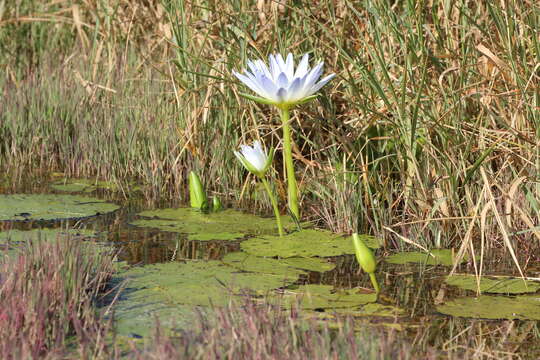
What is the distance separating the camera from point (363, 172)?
3707mm

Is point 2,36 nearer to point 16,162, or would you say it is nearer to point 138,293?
point 16,162

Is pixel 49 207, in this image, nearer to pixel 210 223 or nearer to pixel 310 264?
pixel 210 223

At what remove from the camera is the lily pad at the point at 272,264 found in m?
3.19

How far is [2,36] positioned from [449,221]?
13.8 feet

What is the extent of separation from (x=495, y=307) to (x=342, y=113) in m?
1.83

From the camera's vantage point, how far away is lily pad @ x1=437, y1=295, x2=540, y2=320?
109 inches

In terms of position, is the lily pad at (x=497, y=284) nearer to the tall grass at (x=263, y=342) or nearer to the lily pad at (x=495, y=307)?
the lily pad at (x=495, y=307)

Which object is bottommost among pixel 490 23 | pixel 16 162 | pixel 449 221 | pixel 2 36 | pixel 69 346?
pixel 69 346

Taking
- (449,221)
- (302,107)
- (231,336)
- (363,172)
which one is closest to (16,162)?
(302,107)

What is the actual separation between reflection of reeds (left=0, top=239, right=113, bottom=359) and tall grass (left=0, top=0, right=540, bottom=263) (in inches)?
48.8

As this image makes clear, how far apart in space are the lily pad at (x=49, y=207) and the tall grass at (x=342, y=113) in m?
0.36

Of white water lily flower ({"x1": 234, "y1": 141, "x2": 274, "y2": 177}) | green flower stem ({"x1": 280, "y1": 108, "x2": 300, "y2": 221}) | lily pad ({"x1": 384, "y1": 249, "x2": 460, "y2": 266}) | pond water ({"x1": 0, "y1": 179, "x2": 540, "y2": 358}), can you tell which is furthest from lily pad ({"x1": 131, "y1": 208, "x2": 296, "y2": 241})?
lily pad ({"x1": 384, "y1": 249, "x2": 460, "y2": 266})

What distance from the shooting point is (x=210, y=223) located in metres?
3.85

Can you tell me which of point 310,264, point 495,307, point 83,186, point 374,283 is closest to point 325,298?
point 374,283
